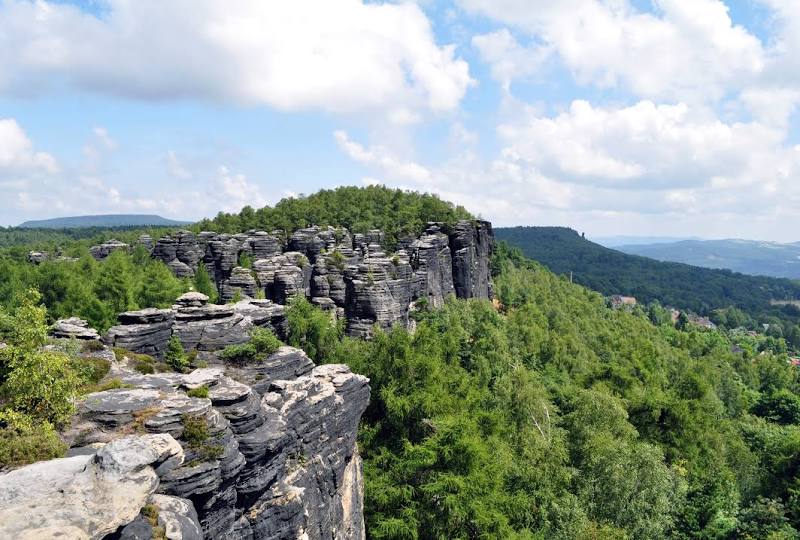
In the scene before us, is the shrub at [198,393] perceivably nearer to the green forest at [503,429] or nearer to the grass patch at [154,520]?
the green forest at [503,429]

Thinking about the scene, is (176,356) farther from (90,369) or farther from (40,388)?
(40,388)

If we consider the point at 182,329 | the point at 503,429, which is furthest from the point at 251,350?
the point at 503,429

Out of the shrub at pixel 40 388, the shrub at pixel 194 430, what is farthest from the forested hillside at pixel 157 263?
the shrub at pixel 194 430

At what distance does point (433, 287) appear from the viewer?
69.1 m

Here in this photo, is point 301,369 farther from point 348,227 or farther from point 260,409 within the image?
point 348,227

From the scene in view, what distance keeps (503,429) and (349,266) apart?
30.4m

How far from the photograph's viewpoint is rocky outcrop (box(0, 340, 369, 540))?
13.1 metres

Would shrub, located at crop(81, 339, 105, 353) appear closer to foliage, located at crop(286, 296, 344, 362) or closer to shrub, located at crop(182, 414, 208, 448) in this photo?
shrub, located at crop(182, 414, 208, 448)

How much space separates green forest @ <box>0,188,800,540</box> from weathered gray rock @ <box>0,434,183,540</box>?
2509 millimetres

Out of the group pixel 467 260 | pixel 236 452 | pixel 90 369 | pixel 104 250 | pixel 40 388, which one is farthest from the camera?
pixel 104 250

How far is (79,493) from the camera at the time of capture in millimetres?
13180

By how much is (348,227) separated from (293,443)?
215ft

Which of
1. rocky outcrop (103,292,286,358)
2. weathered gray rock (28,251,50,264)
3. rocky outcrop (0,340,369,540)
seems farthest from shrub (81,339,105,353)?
weathered gray rock (28,251,50,264)

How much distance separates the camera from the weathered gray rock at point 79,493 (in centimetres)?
1209
